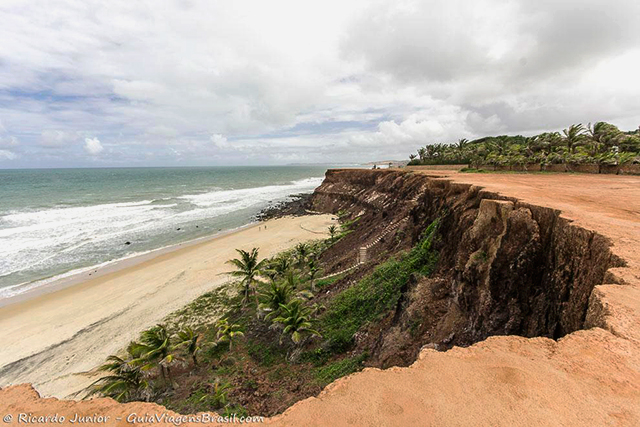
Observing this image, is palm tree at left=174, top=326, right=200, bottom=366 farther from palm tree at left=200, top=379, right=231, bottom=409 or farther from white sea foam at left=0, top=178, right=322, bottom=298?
white sea foam at left=0, top=178, right=322, bottom=298

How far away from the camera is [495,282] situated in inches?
371

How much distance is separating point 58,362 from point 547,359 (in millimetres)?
24189

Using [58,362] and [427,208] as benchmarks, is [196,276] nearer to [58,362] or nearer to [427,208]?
[58,362]

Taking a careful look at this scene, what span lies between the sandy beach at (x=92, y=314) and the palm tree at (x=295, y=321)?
11209mm

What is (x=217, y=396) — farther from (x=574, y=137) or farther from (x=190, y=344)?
(x=574, y=137)

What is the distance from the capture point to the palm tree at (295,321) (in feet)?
46.5

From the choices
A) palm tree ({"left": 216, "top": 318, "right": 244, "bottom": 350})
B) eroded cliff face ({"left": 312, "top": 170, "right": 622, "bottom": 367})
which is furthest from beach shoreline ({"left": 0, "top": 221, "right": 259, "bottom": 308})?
eroded cliff face ({"left": 312, "top": 170, "right": 622, "bottom": 367})

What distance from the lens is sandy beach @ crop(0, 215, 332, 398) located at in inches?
643

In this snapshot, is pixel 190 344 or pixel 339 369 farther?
pixel 190 344

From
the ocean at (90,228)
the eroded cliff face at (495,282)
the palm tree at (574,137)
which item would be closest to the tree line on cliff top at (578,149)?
the palm tree at (574,137)

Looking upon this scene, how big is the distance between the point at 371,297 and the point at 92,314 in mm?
22035

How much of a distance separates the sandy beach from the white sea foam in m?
5.91

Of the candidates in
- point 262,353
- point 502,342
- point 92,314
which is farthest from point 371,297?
point 92,314

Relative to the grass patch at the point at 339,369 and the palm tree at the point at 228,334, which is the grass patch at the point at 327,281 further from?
the grass patch at the point at 339,369
